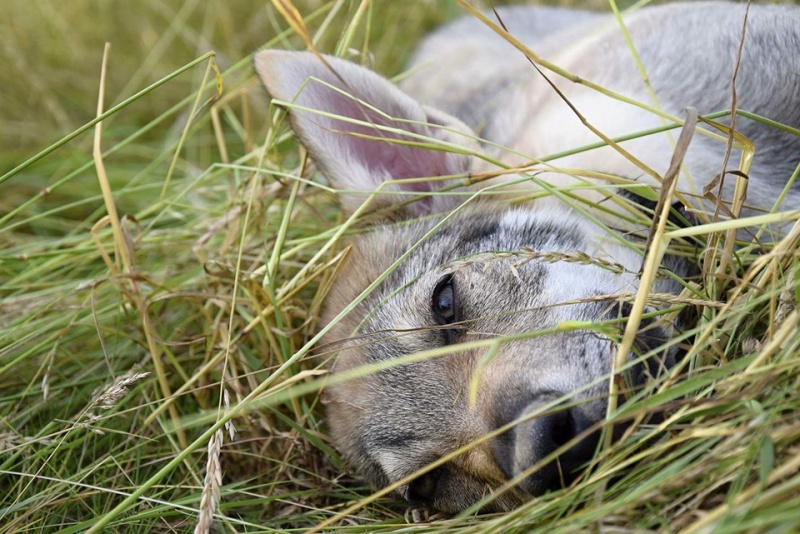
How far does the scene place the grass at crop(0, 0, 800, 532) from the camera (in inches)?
72.7

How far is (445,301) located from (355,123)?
81cm

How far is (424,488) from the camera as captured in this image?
8.66 ft

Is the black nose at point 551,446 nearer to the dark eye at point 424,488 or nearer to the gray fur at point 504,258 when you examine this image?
the gray fur at point 504,258

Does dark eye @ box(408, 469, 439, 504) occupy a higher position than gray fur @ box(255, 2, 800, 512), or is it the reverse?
gray fur @ box(255, 2, 800, 512)

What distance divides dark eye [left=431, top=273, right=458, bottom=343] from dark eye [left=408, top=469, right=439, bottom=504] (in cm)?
52

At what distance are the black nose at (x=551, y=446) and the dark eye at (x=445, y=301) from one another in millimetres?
589

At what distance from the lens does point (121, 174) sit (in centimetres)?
486

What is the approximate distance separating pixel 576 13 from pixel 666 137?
113 inches

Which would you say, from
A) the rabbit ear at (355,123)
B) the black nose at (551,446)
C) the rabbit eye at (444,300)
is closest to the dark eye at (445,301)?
the rabbit eye at (444,300)

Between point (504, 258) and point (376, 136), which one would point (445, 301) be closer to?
point (504, 258)

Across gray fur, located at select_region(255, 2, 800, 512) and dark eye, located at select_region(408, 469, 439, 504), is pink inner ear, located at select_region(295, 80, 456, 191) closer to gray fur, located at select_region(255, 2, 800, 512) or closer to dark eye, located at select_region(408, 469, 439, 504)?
gray fur, located at select_region(255, 2, 800, 512)

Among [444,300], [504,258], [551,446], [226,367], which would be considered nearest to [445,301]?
[444,300]

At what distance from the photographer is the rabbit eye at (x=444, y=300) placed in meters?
2.61

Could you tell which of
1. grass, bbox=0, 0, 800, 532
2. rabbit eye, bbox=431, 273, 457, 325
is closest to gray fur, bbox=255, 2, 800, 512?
rabbit eye, bbox=431, 273, 457, 325
